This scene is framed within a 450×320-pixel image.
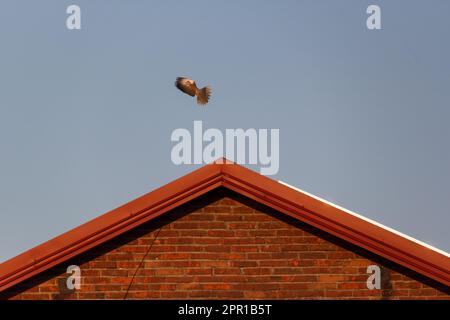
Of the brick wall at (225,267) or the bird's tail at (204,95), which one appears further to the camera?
the bird's tail at (204,95)

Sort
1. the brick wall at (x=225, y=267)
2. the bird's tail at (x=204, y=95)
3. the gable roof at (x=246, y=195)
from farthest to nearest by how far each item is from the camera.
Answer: the bird's tail at (x=204, y=95), the brick wall at (x=225, y=267), the gable roof at (x=246, y=195)

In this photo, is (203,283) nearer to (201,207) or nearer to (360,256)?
(201,207)

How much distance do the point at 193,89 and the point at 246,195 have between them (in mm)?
2296

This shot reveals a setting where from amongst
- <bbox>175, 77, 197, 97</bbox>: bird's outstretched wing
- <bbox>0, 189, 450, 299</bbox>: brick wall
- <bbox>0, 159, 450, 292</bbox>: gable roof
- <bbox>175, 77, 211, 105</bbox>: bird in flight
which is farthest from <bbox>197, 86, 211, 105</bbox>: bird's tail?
<bbox>0, 189, 450, 299</bbox>: brick wall

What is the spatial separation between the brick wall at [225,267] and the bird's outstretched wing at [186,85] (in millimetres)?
2202

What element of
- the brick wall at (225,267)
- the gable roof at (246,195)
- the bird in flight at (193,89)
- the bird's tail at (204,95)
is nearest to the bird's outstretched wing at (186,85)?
the bird in flight at (193,89)

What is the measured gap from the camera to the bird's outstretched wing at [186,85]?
10.6m

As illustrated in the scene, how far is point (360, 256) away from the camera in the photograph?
29.4ft

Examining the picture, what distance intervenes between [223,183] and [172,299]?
1.55 metres

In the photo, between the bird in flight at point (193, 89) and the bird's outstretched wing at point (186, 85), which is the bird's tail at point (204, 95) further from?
the bird's outstretched wing at point (186, 85)

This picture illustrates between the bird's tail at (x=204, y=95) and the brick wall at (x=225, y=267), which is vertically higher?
the bird's tail at (x=204, y=95)

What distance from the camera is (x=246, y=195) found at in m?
8.98

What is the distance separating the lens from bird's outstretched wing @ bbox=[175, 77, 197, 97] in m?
10.6
